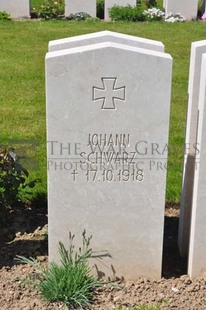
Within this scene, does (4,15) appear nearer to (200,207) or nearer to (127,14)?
(127,14)

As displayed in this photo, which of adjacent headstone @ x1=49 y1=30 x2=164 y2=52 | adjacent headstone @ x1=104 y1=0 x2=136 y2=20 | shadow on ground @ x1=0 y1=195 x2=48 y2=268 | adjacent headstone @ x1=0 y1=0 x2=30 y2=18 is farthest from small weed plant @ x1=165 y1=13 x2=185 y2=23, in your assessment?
adjacent headstone @ x1=49 y1=30 x2=164 y2=52

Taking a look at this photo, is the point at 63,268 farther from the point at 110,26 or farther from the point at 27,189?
the point at 110,26

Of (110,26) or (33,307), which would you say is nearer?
(33,307)

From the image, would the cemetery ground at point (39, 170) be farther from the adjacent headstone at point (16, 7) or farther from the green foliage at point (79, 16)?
the adjacent headstone at point (16, 7)

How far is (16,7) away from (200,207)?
39.4 ft

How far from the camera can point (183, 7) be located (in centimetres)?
1496

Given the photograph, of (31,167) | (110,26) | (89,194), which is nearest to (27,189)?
(31,167)

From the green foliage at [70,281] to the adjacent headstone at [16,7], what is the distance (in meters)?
11.8

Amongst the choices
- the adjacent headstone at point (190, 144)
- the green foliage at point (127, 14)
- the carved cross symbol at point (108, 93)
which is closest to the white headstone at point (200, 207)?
the adjacent headstone at point (190, 144)

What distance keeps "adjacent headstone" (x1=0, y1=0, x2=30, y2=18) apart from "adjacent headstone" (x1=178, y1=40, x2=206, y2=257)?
11483mm

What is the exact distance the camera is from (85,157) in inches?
138

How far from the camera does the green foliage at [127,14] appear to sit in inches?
551

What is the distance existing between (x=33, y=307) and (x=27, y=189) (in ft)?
5.32

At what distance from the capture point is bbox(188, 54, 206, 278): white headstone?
3408mm
